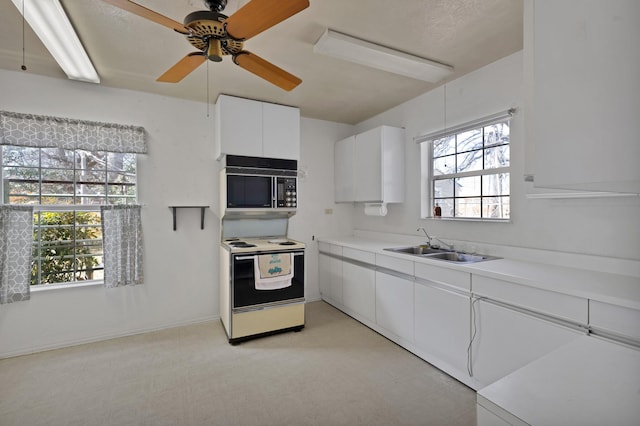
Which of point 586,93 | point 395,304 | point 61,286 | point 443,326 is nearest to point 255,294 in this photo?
point 395,304

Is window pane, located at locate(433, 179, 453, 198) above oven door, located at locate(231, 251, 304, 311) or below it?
above

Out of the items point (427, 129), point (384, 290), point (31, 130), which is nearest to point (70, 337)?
point (31, 130)

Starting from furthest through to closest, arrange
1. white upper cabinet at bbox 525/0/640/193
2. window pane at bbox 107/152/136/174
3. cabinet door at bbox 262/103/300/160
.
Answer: cabinet door at bbox 262/103/300/160, window pane at bbox 107/152/136/174, white upper cabinet at bbox 525/0/640/193

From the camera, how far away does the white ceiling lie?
189 cm

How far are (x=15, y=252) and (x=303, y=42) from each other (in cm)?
318

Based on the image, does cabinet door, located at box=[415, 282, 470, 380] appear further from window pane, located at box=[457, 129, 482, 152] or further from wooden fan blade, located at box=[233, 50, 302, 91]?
wooden fan blade, located at box=[233, 50, 302, 91]

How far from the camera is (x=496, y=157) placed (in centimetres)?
273

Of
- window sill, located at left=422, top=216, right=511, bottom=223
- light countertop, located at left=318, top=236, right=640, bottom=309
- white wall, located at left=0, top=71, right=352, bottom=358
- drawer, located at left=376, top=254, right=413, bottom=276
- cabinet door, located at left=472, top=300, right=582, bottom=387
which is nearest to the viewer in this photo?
light countertop, located at left=318, top=236, right=640, bottom=309

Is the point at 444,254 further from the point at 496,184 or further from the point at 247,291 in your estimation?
the point at 247,291

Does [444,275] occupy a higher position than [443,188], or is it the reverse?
[443,188]

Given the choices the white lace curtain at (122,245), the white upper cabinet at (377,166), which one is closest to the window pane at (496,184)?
the white upper cabinet at (377,166)

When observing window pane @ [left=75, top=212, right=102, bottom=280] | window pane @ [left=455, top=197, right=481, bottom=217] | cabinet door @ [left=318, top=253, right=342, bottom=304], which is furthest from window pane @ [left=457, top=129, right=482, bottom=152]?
window pane @ [left=75, top=212, right=102, bottom=280]

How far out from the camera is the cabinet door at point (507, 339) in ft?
5.62

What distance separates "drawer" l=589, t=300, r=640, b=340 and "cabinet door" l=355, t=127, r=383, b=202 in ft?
7.20
